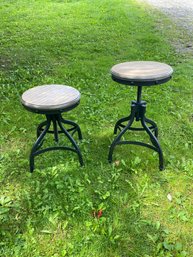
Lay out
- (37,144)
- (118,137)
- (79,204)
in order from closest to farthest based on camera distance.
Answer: (79,204), (37,144), (118,137)

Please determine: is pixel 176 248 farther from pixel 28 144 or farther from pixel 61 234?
pixel 28 144

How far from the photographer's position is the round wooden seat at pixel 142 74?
211cm

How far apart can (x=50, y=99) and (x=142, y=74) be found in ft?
2.30

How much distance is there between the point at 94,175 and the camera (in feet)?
7.72

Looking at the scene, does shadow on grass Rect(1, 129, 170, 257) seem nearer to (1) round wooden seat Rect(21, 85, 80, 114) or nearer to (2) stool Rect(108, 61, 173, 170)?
(2) stool Rect(108, 61, 173, 170)

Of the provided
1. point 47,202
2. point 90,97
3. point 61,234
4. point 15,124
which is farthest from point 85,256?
point 90,97

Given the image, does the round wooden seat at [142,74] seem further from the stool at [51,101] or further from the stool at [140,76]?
the stool at [51,101]

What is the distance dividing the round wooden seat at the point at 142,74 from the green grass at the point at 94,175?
710 mm

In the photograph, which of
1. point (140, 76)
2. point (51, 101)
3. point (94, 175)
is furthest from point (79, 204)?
point (140, 76)

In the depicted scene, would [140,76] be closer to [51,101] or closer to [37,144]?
[51,101]

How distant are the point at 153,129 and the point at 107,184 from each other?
2.43ft

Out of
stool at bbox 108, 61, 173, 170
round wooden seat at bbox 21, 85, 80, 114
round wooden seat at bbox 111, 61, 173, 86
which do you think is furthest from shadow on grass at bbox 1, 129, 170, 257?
round wooden seat at bbox 111, 61, 173, 86

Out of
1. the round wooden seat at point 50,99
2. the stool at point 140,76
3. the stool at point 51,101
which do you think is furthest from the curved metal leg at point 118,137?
the round wooden seat at point 50,99

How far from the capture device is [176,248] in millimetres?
1803
